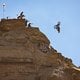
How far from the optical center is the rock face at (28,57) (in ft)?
172

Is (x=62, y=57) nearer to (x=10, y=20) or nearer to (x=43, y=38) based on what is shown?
(x=43, y=38)

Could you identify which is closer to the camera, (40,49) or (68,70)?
(68,70)

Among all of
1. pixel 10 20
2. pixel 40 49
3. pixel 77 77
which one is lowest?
pixel 77 77

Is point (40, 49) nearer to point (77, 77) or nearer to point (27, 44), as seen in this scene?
point (27, 44)

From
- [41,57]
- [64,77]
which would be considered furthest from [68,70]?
[41,57]

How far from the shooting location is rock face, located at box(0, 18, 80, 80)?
52469 millimetres

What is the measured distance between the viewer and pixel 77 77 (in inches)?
2007

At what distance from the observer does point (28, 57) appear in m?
54.5

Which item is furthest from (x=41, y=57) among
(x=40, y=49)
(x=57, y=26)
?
(x=57, y=26)

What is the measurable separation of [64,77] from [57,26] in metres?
8.25

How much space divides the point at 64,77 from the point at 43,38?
7.18 metres

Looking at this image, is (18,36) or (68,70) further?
(18,36)

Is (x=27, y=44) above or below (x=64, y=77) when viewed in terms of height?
above

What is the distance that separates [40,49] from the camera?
182ft
